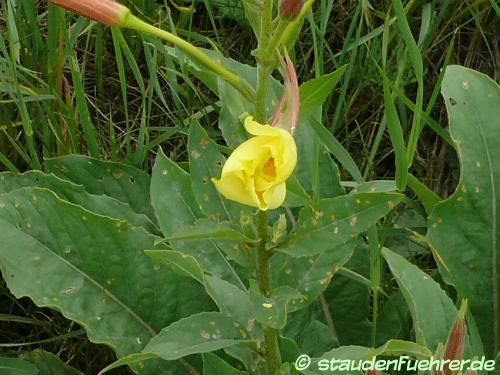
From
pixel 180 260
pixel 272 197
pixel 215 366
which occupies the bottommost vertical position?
pixel 215 366

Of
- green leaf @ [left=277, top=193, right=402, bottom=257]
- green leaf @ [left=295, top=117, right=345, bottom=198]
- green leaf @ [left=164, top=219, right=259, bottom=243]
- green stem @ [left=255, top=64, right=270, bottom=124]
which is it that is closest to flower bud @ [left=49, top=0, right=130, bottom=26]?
green stem @ [left=255, top=64, right=270, bottom=124]

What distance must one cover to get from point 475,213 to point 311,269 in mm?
451

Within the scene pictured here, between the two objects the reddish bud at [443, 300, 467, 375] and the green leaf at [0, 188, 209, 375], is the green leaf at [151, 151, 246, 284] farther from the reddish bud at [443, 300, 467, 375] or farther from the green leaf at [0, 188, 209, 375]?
the reddish bud at [443, 300, 467, 375]

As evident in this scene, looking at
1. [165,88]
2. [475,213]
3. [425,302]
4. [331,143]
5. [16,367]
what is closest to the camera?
[331,143]

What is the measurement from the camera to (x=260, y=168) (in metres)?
1.05

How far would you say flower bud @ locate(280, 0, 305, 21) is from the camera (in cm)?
112

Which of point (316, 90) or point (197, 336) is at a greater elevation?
point (316, 90)

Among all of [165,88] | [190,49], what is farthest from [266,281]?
[165,88]

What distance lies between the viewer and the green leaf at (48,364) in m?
1.71

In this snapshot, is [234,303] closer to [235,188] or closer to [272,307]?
[272,307]

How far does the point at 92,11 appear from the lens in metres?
1.15

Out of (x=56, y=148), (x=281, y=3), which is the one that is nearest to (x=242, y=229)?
(x=281, y=3)

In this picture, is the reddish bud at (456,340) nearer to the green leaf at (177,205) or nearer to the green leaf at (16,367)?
the green leaf at (177,205)

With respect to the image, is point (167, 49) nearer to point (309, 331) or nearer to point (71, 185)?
point (71, 185)
